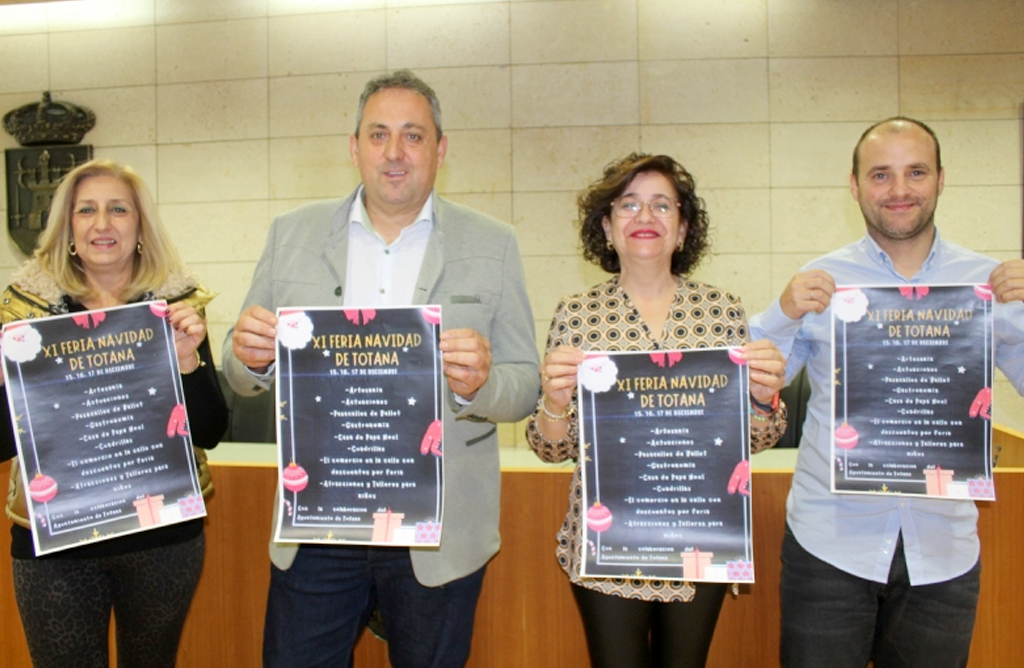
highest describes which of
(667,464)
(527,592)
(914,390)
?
(914,390)

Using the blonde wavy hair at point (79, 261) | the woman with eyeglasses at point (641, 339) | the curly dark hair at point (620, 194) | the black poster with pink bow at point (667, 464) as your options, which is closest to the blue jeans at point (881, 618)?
the woman with eyeglasses at point (641, 339)

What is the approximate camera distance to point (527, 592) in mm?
2350

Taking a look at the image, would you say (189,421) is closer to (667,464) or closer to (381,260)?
(381,260)

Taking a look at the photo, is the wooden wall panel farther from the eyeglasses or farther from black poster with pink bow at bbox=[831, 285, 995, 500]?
the eyeglasses

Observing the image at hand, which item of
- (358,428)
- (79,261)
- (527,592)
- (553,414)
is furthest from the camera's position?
(527,592)

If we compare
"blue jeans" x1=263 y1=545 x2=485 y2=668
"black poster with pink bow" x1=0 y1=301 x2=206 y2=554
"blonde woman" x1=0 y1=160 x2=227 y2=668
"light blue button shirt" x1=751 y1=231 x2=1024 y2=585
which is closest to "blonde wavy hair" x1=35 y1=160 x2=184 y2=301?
"blonde woman" x1=0 y1=160 x2=227 y2=668

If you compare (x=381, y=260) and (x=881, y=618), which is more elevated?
(x=381, y=260)

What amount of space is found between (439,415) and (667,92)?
3.90 metres

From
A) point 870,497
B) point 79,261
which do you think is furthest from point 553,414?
point 79,261

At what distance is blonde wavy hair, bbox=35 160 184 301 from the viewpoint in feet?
5.93

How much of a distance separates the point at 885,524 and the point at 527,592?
1.13 m

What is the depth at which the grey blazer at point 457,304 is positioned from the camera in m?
1.67

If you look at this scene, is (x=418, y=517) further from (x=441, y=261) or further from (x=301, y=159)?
(x=301, y=159)

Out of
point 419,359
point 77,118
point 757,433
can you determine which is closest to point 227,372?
point 419,359
